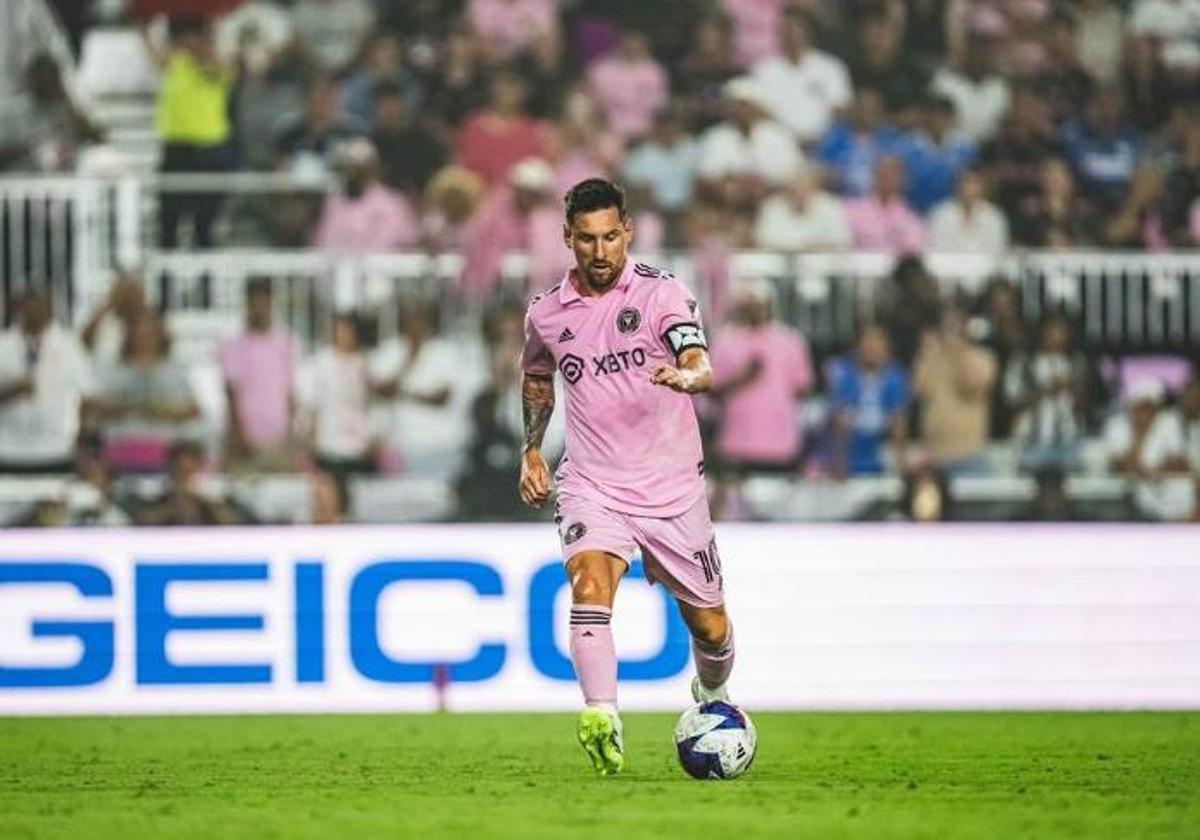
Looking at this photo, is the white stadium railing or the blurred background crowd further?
the white stadium railing

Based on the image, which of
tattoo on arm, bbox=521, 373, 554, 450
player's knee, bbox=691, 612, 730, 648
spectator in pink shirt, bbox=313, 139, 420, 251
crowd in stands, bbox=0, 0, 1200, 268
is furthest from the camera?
crowd in stands, bbox=0, 0, 1200, 268

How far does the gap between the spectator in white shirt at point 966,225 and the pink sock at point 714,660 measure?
9199 mm

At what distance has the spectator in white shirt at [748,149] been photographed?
18547 millimetres

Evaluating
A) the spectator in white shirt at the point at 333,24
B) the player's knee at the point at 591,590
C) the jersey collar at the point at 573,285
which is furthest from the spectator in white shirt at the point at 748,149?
the player's knee at the point at 591,590

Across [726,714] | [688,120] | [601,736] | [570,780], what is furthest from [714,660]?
[688,120]

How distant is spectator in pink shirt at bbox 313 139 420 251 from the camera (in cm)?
1806

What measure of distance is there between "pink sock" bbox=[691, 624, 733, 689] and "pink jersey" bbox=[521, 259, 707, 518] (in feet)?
1.86

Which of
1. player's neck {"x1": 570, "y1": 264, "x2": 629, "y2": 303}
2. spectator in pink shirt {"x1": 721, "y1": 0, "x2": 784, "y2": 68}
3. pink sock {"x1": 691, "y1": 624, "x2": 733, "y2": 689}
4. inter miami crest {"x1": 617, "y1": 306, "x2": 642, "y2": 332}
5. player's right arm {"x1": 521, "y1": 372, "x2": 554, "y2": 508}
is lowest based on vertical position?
pink sock {"x1": 691, "y1": 624, "x2": 733, "y2": 689}

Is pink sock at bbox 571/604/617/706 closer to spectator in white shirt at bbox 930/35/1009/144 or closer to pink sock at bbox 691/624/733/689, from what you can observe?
pink sock at bbox 691/624/733/689

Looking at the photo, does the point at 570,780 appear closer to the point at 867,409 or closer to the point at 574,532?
the point at 574,532

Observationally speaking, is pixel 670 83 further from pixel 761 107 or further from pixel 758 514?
pixel 758 514

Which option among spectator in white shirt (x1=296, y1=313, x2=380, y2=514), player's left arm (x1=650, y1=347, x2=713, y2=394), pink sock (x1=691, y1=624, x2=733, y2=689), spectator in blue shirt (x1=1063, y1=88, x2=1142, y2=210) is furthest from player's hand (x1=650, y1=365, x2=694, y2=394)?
spectator in blue shirt (x1=1063, y1=88, x2=1142, y2=210)

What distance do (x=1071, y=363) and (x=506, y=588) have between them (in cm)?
571

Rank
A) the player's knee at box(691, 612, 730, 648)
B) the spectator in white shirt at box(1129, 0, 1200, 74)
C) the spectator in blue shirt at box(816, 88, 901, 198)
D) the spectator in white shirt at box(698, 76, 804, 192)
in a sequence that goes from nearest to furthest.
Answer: the player's knee at box(691, 612, 730, 648), the spectator in white shirt at box(698, 76, 804, 192), the spectator in blue shirt at box(816, 88, 901, 198), the spectator in white shirt at box(1129, 0, 1200, 74)
